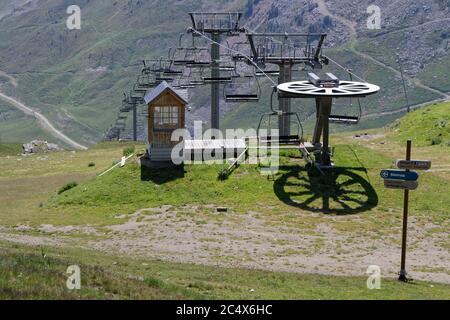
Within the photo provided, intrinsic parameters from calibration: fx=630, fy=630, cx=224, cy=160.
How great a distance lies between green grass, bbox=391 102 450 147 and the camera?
57.7 metres

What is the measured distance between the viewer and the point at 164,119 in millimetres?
43094

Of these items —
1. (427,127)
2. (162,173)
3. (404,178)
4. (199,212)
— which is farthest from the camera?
(427,127)

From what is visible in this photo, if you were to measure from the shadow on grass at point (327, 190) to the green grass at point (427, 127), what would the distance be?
709 inches

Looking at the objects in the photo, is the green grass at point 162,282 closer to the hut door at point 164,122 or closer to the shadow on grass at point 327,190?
the shadow on grass at point 327,190

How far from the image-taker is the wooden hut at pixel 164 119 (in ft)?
140

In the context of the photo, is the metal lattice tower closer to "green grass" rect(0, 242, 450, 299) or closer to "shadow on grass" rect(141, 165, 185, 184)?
"shadow on grass" rect(141, 165, 185, 184)

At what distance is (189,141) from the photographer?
153 ft

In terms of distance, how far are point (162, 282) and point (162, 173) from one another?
22987mm

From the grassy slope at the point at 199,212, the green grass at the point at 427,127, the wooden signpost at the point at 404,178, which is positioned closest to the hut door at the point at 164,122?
the grassy slope at the point at 199,212

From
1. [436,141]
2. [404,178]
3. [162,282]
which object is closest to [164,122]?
[404,178]

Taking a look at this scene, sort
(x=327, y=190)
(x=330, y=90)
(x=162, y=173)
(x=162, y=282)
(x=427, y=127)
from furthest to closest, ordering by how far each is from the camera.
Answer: (x=427, y=127), (x=162, y=173), (x=330, y=90), (x=327, y=190), (x=162, y=282)

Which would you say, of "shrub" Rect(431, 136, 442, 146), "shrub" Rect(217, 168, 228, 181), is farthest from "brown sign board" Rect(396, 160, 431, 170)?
"shrub" Rect(431, 136, 442, 146)

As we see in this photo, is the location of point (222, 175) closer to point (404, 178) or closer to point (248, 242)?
point (248, 242)
